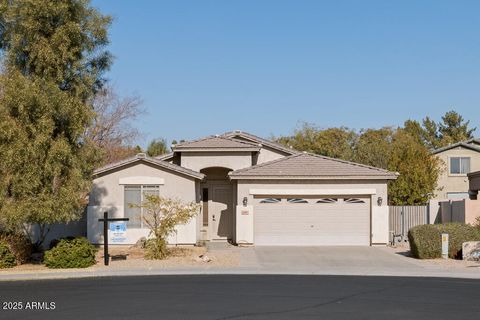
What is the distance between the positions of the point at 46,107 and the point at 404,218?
16885 mm

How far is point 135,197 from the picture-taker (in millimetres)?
27547

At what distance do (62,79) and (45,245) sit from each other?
8341 mm

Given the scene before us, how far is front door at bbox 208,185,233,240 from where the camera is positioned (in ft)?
102

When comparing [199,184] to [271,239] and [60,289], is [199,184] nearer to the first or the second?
[271,239]

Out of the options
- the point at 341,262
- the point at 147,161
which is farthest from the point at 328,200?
the point at 147,161

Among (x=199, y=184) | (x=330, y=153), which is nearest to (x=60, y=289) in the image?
(x=199, y=184)

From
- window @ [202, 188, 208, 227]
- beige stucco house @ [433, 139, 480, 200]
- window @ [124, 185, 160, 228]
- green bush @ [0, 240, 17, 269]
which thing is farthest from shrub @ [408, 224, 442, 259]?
beige stucco house @ [433, 139, 480, 200]

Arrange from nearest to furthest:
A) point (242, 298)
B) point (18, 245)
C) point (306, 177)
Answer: point (242, 298) → point (18, 245) → point (306, 177)

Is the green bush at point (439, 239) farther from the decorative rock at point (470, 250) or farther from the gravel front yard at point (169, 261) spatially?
the gravel front yard at point (169, 261)

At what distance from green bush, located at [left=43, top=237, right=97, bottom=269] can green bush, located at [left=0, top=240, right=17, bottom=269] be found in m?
1.01

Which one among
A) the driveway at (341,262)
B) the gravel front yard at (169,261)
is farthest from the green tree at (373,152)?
the gravel front yard at (169,261)

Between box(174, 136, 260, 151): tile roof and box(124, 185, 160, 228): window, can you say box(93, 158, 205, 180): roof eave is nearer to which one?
box(124, 185, 160, 228): window

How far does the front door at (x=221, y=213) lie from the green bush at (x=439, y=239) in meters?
10.0

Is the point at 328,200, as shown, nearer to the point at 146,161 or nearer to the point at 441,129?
the point at 146,161
